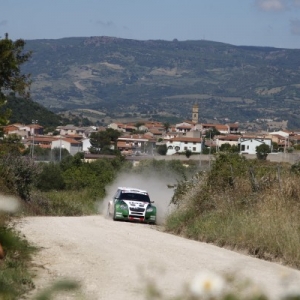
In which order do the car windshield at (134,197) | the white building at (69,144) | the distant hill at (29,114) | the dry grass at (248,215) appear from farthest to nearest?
the white building at (69,144) < the distant hill at (29,114) < the car windshield at (134,197) < the dry grass at (248,215)

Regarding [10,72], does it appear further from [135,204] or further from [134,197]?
[134,197]

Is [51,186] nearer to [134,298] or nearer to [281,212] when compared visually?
[281,212]

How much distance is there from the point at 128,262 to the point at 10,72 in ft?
23.3

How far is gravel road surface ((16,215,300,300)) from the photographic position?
1109cm

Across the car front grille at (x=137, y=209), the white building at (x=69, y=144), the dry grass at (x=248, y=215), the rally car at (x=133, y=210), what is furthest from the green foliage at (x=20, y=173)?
the white building at (x=69, y=144)

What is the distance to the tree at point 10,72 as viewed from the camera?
17.7m

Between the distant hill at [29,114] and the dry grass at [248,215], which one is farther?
the distant hill at [29,114]

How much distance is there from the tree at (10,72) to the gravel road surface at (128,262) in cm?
288

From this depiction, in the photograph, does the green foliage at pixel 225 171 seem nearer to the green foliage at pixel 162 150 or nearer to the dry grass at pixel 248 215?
the dry grass at pixel 248 215

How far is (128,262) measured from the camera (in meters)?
13.6

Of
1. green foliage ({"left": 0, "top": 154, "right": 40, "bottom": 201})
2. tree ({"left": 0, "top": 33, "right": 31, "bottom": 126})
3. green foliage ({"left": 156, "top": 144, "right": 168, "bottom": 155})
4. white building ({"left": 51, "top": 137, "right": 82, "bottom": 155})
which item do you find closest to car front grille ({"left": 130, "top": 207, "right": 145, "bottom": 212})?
green foliage ({"left": 0, "top": 154, "right": 40, "bottom": 201})

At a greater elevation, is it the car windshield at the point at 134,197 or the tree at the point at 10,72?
the tree at the point at 10,72

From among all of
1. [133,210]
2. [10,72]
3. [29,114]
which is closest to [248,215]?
[10,72]

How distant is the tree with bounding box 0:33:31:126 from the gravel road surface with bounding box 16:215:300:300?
9.45 ft
